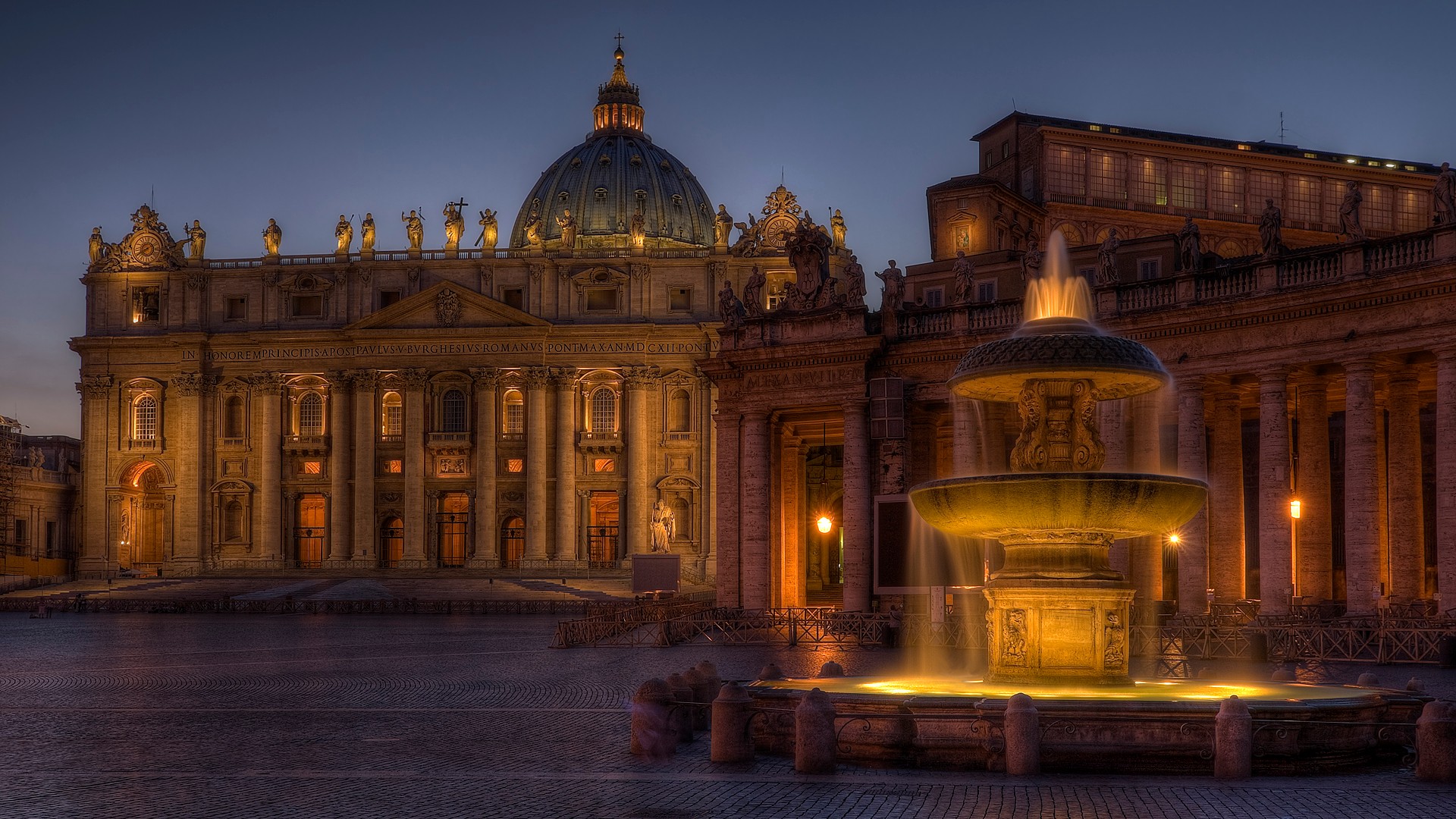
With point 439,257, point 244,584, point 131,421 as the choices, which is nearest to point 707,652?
point 244,584

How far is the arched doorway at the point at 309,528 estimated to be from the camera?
9344 cm

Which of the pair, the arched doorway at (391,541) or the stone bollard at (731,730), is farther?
the arched doorway at (391,541)

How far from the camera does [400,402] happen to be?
92.8 meters

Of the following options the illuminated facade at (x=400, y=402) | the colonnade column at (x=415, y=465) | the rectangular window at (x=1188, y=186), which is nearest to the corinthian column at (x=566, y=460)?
the illuminated facade at (x=400, y=402)

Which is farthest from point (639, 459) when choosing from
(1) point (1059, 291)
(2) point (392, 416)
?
(1) point (1059, 291)

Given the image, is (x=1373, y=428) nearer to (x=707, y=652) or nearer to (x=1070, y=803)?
(x=707, y=652)

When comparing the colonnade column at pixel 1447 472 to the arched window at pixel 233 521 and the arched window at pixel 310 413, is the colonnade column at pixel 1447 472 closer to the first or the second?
the arched window at pixel 310 413

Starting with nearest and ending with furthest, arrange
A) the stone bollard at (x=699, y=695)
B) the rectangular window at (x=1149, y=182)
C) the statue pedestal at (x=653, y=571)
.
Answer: the stone bollard at (x=699, y=695), the statue pedestal at (x=653, y=571), the rectangular window at (x=1149, y=182)

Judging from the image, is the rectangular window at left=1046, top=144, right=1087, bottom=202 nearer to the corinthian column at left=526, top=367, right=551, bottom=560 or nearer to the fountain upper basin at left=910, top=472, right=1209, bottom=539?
the corinthian column at left=526, top=367, right=551, bottom=560

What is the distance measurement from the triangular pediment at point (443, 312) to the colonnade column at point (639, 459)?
755cm

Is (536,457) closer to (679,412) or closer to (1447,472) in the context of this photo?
(679,412)

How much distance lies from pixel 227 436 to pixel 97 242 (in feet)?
52.1

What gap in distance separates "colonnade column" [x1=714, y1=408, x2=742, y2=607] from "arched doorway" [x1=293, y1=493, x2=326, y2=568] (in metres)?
59.0

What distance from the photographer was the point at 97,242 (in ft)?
322
